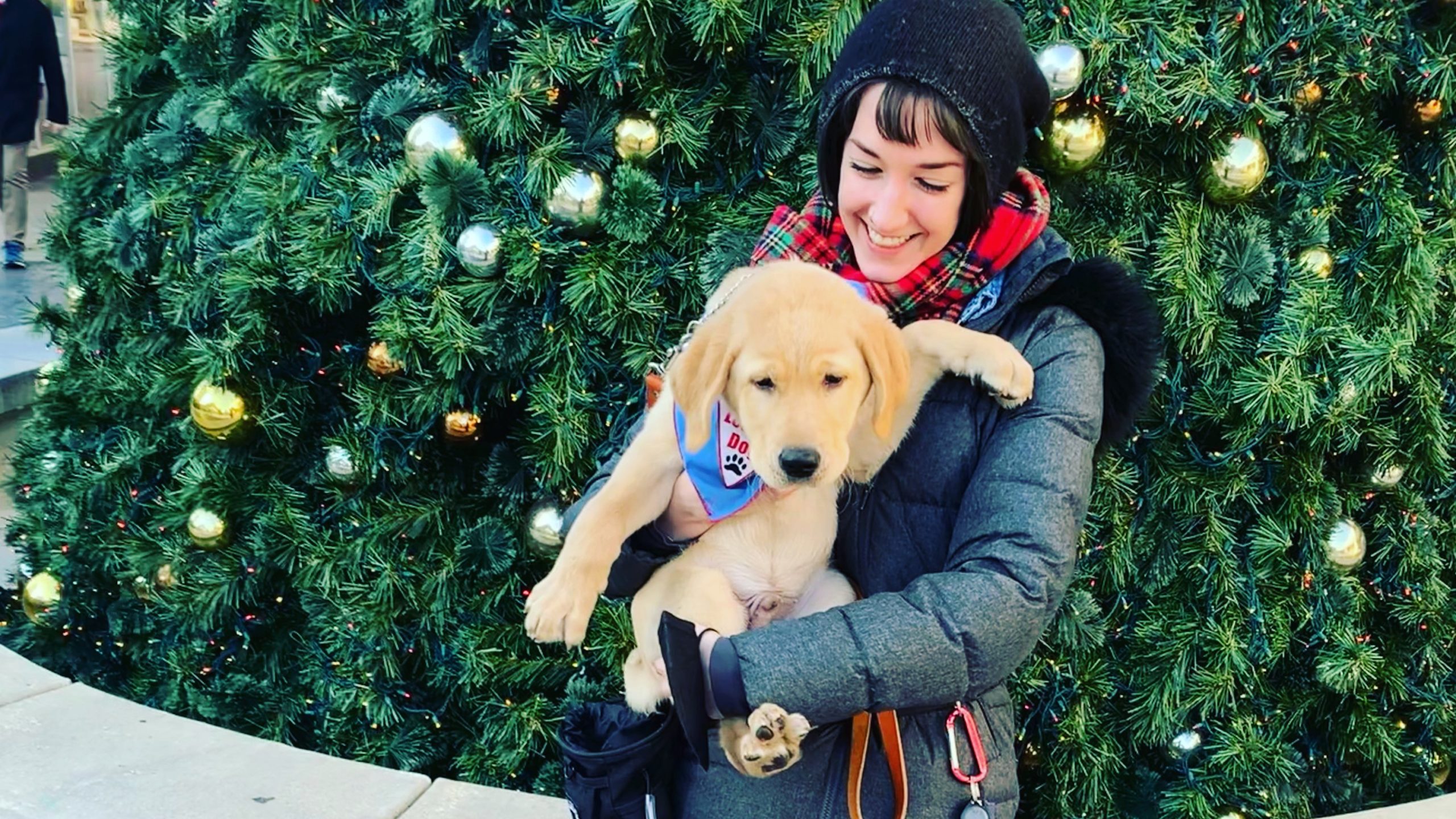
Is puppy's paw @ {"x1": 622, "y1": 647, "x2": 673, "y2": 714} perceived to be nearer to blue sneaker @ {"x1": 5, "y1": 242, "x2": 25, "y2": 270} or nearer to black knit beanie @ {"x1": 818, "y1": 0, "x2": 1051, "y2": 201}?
black knit beanie @ {"x1": 818, "y1": 0, "x2": 1051, "y2": 201}

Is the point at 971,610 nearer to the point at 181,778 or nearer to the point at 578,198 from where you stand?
the point at 578,198

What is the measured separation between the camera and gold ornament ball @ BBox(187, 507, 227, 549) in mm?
3254

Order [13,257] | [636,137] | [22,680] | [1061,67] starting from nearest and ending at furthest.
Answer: [1061,67]
[636,137]
[22,680]
[13,257]

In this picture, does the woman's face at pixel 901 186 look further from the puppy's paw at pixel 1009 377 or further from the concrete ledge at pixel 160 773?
the concrete ledge at pixel 160 773

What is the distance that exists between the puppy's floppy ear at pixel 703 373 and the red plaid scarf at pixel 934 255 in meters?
0.25

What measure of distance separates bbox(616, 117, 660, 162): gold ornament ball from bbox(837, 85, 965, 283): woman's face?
1.07m

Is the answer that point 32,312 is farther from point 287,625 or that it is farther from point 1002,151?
point 1002,151

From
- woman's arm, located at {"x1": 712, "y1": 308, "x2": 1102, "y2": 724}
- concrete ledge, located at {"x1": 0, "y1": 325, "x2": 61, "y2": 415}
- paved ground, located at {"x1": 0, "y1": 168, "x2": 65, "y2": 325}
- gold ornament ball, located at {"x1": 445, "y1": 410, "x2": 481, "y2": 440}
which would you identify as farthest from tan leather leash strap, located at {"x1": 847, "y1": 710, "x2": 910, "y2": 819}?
paved ground, located at {"x1": 0, "y1": 168, "x2": 65, "y2": 325}

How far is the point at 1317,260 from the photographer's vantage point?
279 centimetres

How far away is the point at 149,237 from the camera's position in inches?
139

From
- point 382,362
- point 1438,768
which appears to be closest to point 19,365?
point 382,362

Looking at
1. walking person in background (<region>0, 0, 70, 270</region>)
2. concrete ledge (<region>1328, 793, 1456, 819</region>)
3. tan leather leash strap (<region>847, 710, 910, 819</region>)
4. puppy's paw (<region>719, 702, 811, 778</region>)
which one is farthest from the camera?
walking person in background (<region>0, 0, 70, 270</region>)

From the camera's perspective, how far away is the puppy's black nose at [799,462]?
164cm

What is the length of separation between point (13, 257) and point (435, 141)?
26.9 feet
